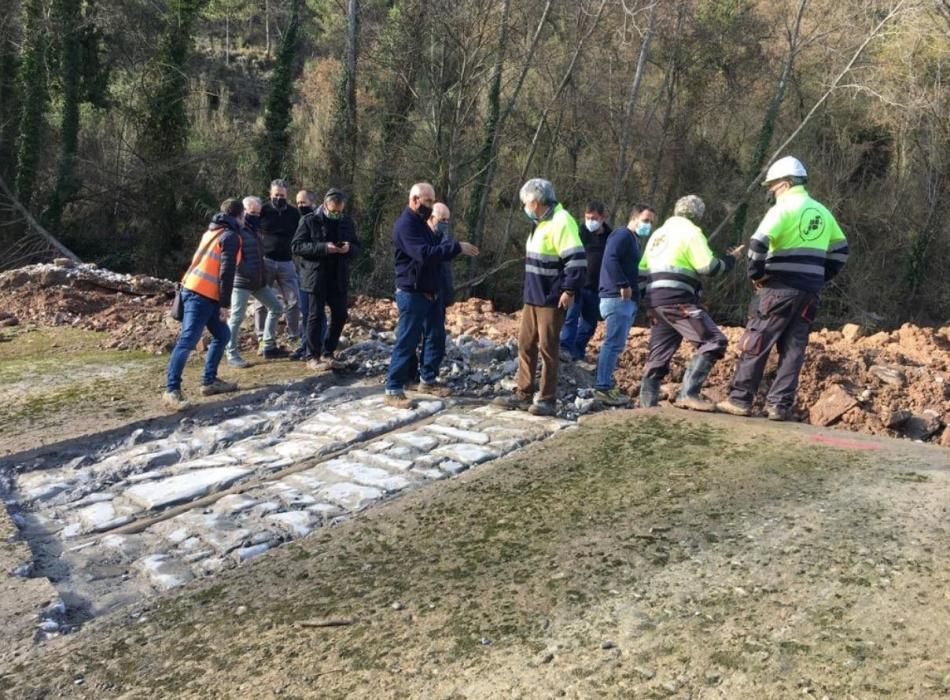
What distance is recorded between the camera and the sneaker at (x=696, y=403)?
20.6 feet

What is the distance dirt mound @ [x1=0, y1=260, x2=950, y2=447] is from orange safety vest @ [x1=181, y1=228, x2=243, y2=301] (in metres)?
2.58

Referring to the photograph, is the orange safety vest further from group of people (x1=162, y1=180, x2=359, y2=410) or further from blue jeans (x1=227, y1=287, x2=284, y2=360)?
blue jeans (x1=227, y1=287, x2=284, y2=360)

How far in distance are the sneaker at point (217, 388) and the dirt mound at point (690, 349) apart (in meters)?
2.23

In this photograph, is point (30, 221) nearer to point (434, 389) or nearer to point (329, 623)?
point (434, 389)

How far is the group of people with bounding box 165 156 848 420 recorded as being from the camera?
5.75 m

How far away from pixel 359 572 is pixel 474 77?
55.7 feet

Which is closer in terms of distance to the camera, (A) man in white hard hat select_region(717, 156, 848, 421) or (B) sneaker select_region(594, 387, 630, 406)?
(A) man in white hard hat select_region(717, 156, 848, 421)

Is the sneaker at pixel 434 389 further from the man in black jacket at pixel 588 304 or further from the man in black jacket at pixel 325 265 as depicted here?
the man in black jacket at pixel 588 304

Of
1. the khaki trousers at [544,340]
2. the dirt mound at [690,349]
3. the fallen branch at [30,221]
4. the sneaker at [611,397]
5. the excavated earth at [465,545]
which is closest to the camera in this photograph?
the excavated earth at [465,545]

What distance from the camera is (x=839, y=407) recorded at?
6.55 meters

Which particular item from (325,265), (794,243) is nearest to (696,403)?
(794,243)

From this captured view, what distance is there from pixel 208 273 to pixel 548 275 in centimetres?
297

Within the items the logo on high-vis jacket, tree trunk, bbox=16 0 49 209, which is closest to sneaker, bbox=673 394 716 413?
Answer: the logo on high-vis jacket

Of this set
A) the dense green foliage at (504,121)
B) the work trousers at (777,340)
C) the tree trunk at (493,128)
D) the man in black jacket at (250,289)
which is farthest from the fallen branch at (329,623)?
the tree trunk at (493,128)
